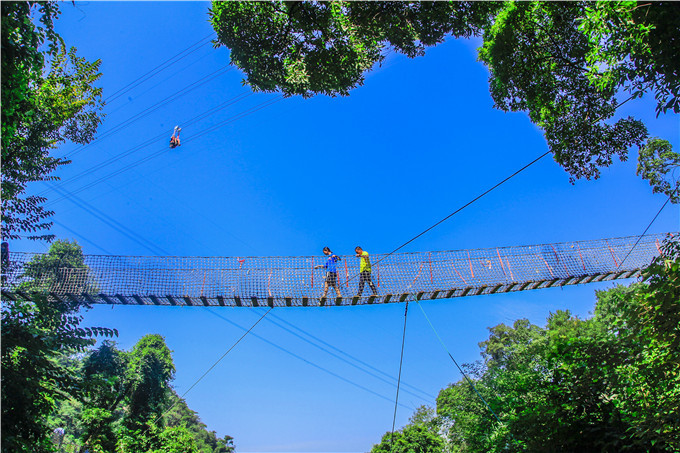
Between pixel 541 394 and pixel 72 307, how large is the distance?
15635mm

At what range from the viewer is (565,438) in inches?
297

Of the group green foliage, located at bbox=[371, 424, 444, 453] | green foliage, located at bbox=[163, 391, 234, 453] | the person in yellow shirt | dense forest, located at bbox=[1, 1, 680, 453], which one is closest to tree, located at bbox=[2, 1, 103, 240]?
dense forest, located at bbox=[1, 1, 680, 453]

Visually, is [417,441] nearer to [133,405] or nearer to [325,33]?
[133,405]

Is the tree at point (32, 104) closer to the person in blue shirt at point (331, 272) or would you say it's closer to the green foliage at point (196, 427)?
the person in blue shirt at point (331, 272)

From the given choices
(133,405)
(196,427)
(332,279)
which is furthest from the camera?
(196,427)

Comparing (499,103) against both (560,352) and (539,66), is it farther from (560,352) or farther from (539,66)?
(560,352)

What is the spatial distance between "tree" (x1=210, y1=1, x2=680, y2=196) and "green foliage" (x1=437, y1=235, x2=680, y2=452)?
2522 millimetres

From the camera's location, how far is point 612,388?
6.82 meters

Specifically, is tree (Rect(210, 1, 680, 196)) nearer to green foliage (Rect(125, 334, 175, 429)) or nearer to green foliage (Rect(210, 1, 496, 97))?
green foliage (Rect(210, 1, 496, 97))

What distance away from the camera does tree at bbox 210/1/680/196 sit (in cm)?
602

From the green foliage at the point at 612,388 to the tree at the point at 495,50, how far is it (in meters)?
2.52

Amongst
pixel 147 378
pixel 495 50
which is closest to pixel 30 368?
pixel 495 50

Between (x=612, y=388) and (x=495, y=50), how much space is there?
5992mm

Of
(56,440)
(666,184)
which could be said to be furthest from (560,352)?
(56,440)
